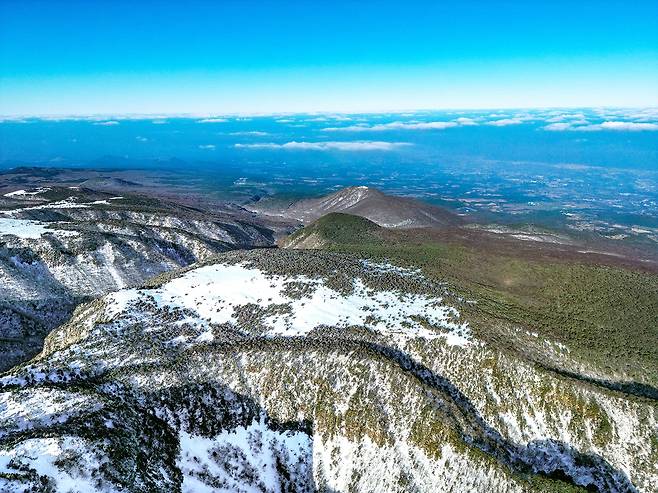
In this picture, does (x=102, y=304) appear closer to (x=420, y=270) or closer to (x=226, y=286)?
(x=226, y=286)

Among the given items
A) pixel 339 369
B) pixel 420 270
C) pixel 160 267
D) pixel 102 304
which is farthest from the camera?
pixel 160 267

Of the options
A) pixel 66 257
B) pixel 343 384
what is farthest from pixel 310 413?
pixel 66 257

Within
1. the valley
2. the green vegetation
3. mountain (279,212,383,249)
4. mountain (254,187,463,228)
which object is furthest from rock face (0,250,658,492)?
mountain (254,187,463,228)

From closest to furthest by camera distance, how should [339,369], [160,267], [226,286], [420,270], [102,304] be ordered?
[339,369], [102,304], [226,286], [420,270], [160,267]

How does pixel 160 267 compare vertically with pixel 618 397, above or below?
below

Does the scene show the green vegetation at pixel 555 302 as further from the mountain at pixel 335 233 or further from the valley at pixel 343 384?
the mountain at pixel 335 233

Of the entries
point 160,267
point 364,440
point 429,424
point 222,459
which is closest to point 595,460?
point 429,424

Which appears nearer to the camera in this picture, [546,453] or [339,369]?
[546,453]

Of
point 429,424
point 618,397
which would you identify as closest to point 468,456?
point 429,424

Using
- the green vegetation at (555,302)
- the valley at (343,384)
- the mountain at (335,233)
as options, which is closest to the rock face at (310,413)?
the valley at (343,384)
